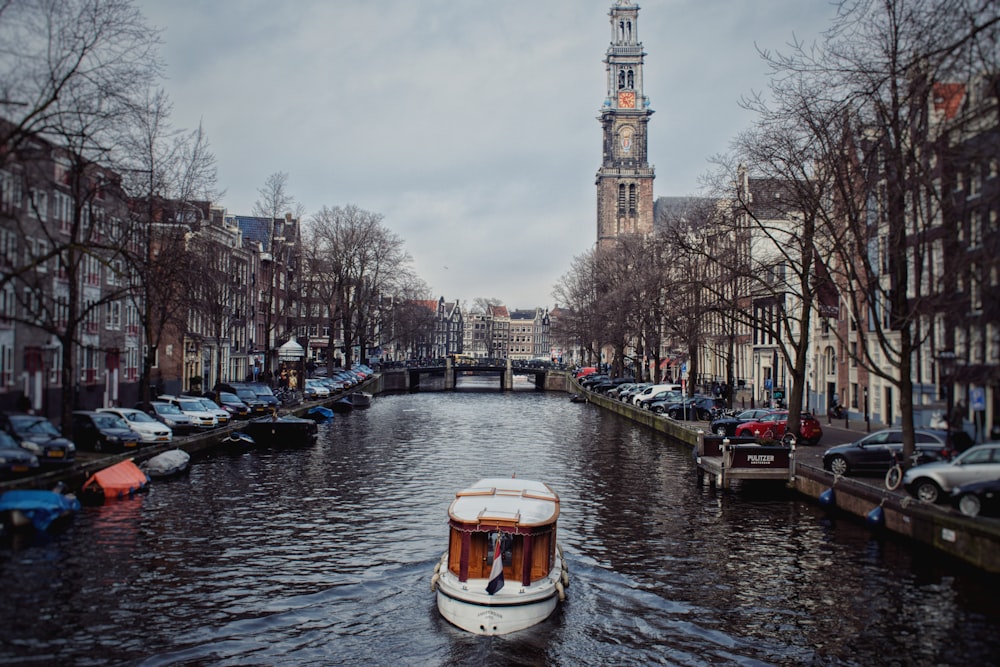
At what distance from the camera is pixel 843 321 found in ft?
180

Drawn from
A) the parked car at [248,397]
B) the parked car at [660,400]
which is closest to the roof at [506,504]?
the parked car at [248,397]

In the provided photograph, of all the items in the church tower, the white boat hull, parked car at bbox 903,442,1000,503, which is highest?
the church tower

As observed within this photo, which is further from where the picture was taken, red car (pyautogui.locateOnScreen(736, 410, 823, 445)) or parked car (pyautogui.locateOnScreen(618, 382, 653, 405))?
parked car (pyautogui.locateOnScreen(618, 382, 653, 405))

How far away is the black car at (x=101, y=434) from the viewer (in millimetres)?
32156

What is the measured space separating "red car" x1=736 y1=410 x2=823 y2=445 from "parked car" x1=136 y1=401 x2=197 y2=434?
27.0 meters

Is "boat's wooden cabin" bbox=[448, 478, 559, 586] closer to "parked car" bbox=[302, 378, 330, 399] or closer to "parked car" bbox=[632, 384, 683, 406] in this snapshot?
"parked car" bbox=[632, 384, 683, 406]

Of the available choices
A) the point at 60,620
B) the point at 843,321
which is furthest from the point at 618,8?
the point at 60,620

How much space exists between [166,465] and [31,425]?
498 cm

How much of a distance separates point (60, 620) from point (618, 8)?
161m

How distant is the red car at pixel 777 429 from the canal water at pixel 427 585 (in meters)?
7.79

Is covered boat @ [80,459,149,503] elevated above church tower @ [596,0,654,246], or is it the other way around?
church tower @ [596,0,654,246]

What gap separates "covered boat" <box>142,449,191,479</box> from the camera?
31.2 metres

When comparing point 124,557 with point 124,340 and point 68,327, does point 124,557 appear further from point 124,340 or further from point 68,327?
point 124,340

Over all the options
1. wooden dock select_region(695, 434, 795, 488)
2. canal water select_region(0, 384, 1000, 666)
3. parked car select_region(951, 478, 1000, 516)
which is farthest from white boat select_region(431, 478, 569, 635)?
wooden dock select_region(695, 434, 795, 488)
